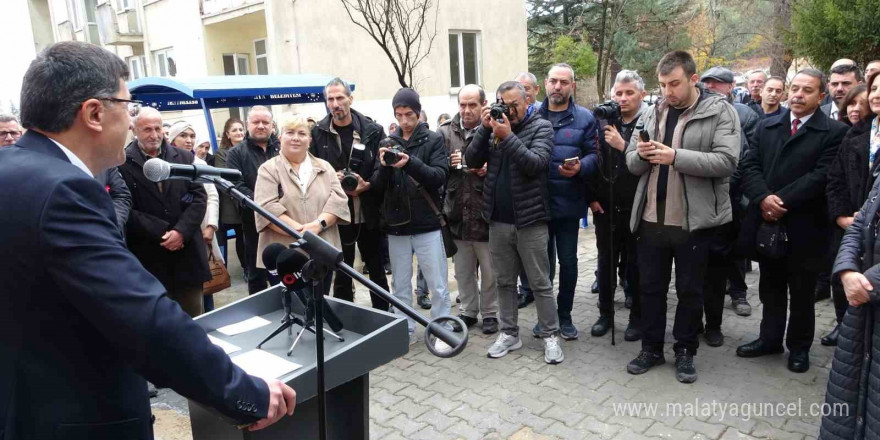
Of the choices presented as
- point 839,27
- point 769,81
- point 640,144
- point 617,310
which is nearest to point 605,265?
point 617,310

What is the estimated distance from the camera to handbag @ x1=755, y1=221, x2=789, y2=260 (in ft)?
13.6

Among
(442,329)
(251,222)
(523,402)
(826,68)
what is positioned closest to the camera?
(442,329)

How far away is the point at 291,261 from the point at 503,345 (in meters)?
3.13

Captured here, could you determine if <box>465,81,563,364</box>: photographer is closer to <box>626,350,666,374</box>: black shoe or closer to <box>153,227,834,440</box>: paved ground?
<box>153,227,834,440</box>: paved ground

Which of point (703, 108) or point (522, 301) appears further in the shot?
point (522, 301)

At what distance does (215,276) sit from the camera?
506cm

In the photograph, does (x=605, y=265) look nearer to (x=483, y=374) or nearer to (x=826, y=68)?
(x=483, y=374)

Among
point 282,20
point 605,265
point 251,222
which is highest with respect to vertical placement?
point 282,20

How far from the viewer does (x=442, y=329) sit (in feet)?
5.79

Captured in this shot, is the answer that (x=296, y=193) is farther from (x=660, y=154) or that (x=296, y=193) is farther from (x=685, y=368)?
(x=685, y=368)

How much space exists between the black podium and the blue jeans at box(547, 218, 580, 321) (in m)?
2.51

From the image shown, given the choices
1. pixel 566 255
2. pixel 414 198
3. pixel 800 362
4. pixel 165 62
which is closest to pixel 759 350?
pixel 800 362

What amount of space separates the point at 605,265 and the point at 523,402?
1841mm

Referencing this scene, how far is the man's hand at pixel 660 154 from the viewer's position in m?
3.88
